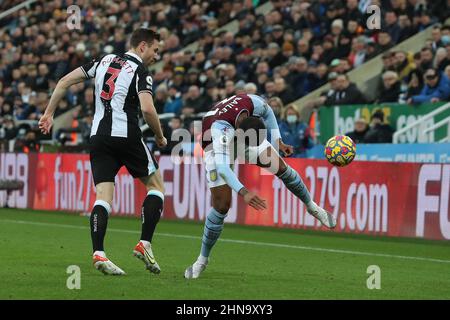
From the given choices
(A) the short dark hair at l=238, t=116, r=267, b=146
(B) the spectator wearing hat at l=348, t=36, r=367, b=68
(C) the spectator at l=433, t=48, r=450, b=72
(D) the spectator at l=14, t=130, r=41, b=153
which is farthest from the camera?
(D) the spectator at l=14, t=130, r=41, b=153

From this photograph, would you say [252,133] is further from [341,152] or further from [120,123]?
[120,123]

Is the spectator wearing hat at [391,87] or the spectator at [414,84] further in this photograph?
the spectator wearing hat at [391,87]

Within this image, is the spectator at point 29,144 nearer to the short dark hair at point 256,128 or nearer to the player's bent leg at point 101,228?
the short dark hair at point 256,128

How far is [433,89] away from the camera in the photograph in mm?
18453

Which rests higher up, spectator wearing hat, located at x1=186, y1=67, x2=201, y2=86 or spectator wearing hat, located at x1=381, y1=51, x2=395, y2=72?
spectator wearing hat, located at x1=186, y1=67, x2=201, y2=86

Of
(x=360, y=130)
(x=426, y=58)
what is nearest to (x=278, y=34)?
(x=426, y=58)

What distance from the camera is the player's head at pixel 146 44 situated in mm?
10241

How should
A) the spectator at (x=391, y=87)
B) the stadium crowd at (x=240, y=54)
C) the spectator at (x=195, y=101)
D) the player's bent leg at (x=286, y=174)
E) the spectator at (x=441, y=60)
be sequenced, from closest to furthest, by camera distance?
the player's bent leg at (x=286, y=174), the spectator at (x=441, y=60), the spectator at (x=391, y=87), the stadium crowd at (x=240, y=54), the spectator at (x=195, y=101)

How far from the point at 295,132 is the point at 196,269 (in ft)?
29.9

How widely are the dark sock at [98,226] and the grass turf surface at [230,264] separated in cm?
31

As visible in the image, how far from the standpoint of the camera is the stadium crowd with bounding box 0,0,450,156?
19.4 metres

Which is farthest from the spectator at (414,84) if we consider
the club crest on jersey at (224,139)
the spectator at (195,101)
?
the club crest on jersey at (224,139)

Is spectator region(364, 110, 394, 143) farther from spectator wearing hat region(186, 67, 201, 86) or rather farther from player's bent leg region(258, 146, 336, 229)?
player's bent leg region(258, 146, 336, 229)

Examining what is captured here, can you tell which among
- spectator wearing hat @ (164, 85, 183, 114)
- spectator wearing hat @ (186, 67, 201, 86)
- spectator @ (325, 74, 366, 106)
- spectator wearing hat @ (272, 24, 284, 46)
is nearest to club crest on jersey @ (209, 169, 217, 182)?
spectator @ (325, 74, 366, 106)
